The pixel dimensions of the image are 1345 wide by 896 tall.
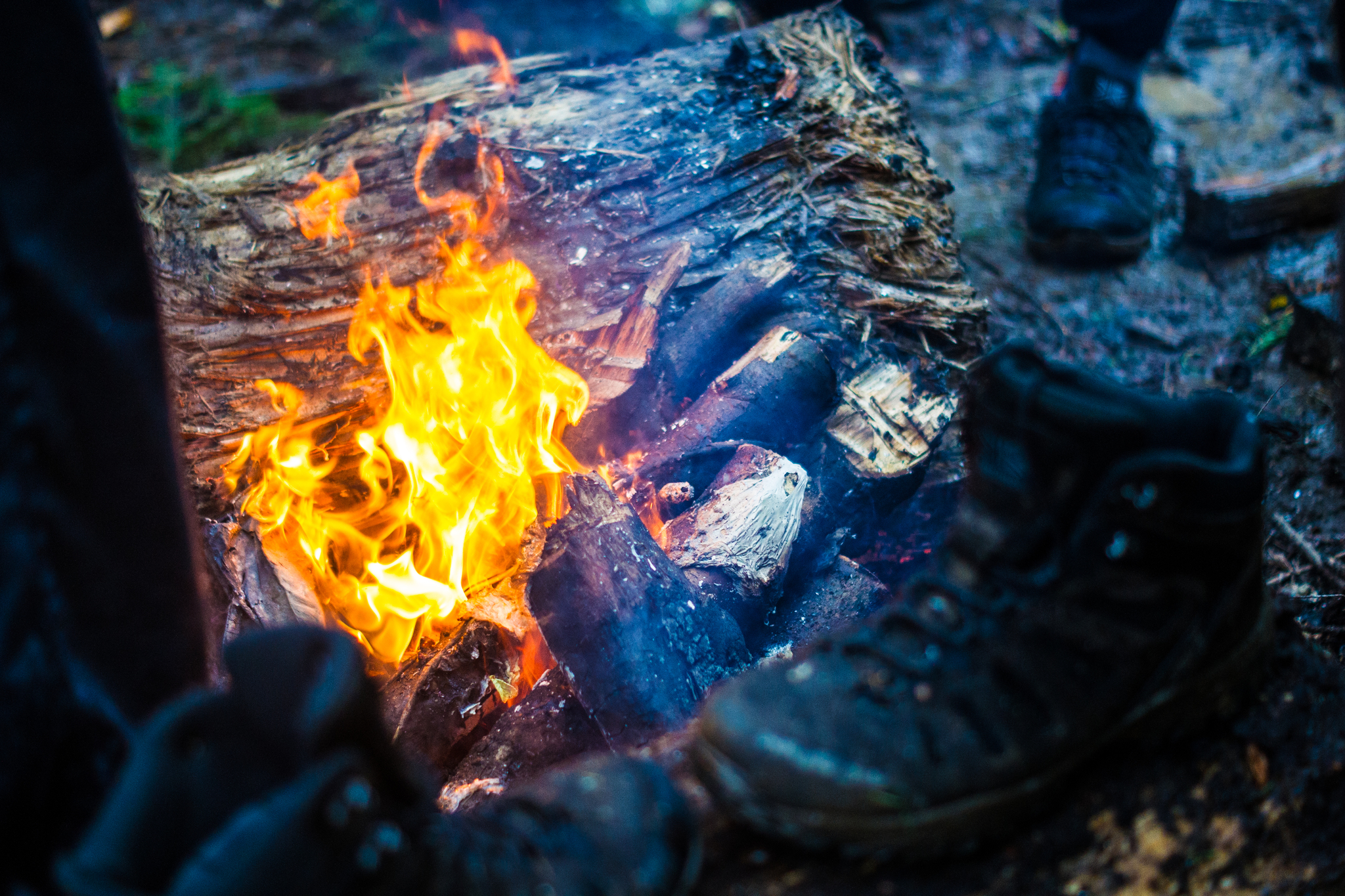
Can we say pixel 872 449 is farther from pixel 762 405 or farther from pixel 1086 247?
pixel 1086 247

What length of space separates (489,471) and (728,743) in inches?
64.3

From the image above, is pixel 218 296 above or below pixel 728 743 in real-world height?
above

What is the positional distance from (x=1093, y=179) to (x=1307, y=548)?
2183 mm

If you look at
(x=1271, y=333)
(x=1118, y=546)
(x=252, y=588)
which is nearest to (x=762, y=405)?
(x=1118, y=546)

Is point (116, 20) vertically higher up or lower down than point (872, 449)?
higher up

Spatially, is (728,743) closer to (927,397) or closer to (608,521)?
(608,521)

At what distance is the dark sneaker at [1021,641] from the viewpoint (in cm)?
115

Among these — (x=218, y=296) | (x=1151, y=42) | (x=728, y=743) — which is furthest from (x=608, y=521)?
(x=1151, y=42)

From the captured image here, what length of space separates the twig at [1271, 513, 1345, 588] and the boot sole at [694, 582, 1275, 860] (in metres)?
1.43

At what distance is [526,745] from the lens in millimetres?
2066

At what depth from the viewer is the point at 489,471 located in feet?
8.52

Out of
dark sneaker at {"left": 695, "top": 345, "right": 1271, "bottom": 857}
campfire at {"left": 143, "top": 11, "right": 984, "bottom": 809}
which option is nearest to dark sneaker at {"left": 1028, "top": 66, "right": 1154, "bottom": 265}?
campfire at {"left": 143, "top": 11, "right": 984, "bottom": 809}

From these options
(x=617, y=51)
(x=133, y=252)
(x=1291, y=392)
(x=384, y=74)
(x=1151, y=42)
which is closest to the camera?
(x=133, y=252)

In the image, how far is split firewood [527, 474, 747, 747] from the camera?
6.31ft
